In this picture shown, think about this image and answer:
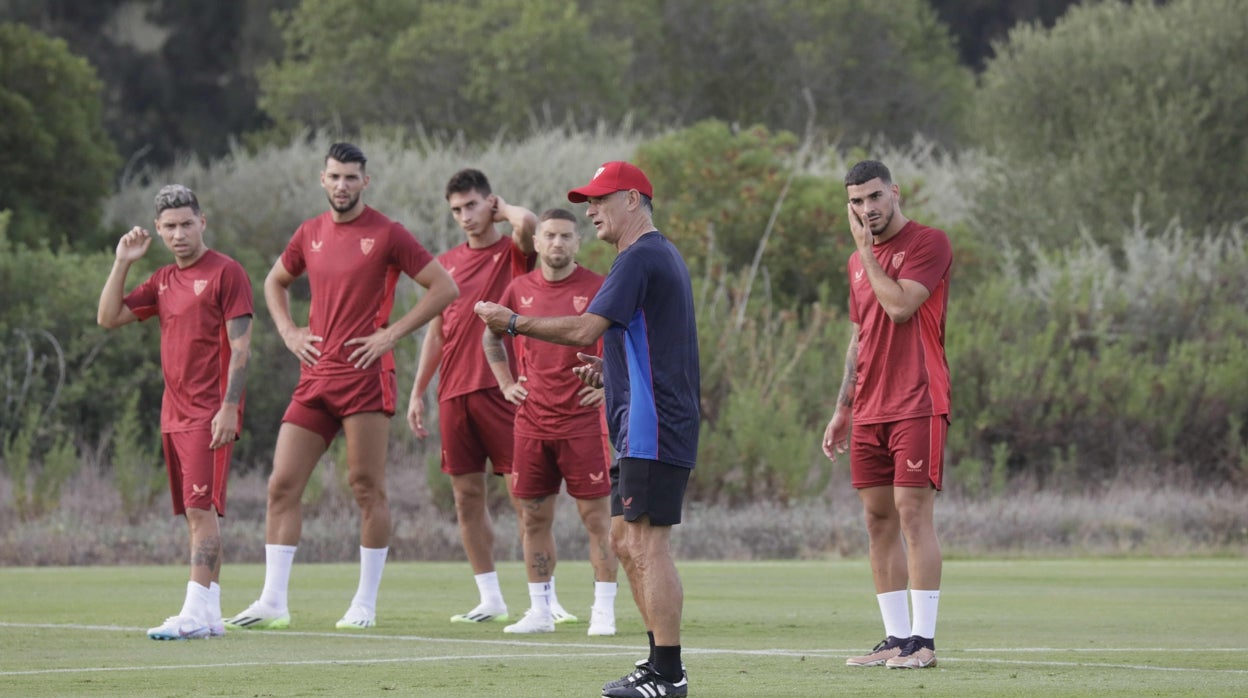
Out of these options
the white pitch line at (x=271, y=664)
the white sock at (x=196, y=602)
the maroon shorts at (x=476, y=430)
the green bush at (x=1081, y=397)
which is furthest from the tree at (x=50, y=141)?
the white pitch line at (x=271, y=664)

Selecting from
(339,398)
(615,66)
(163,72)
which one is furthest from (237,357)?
(163,72)

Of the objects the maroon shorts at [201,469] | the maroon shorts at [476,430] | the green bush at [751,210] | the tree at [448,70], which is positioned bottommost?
the maroon shorts at [201,469]

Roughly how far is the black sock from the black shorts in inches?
19.3

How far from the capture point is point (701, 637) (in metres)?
11.2

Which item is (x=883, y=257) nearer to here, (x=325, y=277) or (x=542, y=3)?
(x=325, y=277)

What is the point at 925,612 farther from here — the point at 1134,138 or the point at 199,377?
the point at 1134,138

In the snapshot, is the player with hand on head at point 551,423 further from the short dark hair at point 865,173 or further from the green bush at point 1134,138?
the green bush at point 1134,138

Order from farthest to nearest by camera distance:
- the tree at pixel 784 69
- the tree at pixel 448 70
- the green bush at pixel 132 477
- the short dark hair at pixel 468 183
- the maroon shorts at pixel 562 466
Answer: the tree at pixel 784 69
the tree at pixel 448 70
the green bush at pixel 132 477
the short dark hair at pixel 468 183
the maroon shorts at pixel 562 466

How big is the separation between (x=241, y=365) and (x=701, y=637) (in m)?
2.90

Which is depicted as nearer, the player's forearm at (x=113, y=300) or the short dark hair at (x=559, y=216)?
the player's forearm at (x=113, y=300)

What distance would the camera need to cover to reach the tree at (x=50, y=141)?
110 ft

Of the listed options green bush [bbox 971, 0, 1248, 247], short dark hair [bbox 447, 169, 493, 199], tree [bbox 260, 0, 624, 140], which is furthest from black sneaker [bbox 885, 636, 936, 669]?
A: tree [bbox 260, 0, 624, 140]

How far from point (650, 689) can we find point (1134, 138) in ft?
105

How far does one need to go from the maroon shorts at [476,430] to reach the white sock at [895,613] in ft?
10.9
